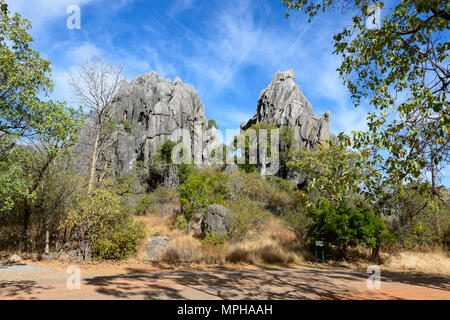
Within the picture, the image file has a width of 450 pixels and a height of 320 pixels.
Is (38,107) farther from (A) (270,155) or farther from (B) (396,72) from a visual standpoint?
(A) (270,155)

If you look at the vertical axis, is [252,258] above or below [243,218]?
below

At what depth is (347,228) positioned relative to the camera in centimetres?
1359

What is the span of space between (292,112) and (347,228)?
44.9 m

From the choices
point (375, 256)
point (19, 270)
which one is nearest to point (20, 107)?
point (19, 270)

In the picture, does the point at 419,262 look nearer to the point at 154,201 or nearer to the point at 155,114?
the point at 154,201

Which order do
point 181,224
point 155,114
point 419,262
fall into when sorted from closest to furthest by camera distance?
point 419,262 < point 181,224 < point 155,114

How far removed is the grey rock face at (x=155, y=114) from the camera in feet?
175

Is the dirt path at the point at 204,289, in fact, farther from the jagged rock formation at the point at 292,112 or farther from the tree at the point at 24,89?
the jagged rock formation at the point at 292,112

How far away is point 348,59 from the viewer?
5.50m

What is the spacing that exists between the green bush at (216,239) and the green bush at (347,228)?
5182mm

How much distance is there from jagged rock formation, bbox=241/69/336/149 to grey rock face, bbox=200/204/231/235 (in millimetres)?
34706

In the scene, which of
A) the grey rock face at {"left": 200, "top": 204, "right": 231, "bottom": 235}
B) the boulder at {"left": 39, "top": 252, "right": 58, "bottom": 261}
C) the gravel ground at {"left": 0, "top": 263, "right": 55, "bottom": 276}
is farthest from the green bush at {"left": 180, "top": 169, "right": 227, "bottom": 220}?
the gravel ground at {"left": 0, "top": 263, "right": 55, "bottom": 276}

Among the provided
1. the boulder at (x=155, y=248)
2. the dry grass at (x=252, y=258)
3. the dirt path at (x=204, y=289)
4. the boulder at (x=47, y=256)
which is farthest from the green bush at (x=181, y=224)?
the dirt path at (x=204, y=289)
